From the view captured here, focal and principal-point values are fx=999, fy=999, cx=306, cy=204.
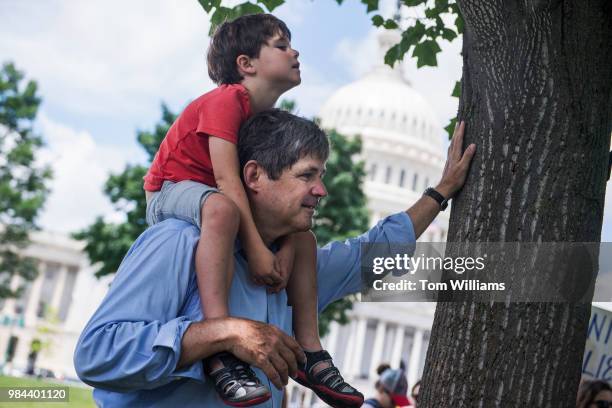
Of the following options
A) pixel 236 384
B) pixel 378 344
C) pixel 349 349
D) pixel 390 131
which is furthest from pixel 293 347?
pixel 390 131

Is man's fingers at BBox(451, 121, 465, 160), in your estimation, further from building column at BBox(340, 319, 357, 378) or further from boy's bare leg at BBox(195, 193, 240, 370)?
building column at BBox(340, 319, 357, 378)

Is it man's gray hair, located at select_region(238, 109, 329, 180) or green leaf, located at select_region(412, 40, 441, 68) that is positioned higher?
green leaf, located at select_region(412, 40, 441, 68)

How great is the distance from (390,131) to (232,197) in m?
89.6

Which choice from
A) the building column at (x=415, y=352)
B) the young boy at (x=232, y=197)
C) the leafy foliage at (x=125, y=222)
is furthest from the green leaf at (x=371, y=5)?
the building column at (x=415, y=352)

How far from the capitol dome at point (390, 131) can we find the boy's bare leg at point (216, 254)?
8012 cm

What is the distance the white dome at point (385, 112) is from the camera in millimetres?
91875

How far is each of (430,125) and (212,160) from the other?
93.4m

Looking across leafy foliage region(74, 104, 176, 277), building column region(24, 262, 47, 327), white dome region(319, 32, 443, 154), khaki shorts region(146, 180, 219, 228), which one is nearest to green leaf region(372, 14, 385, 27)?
khaki shorts region(146, 180, 219, 228)

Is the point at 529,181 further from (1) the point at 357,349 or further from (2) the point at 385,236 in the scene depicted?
(1) the point at 357,349

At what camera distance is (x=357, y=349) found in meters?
82.5

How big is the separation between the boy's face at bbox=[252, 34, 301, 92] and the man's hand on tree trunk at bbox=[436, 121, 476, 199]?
22.9 inches

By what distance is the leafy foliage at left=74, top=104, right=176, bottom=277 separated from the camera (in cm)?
2625

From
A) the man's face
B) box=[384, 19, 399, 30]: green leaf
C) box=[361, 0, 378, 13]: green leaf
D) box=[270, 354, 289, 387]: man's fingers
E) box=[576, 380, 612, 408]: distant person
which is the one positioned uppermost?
box=[361, 0, 378, 13]: green leaf

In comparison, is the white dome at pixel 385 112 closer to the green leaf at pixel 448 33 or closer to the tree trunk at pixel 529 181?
the green leaf at pixel 448 33
